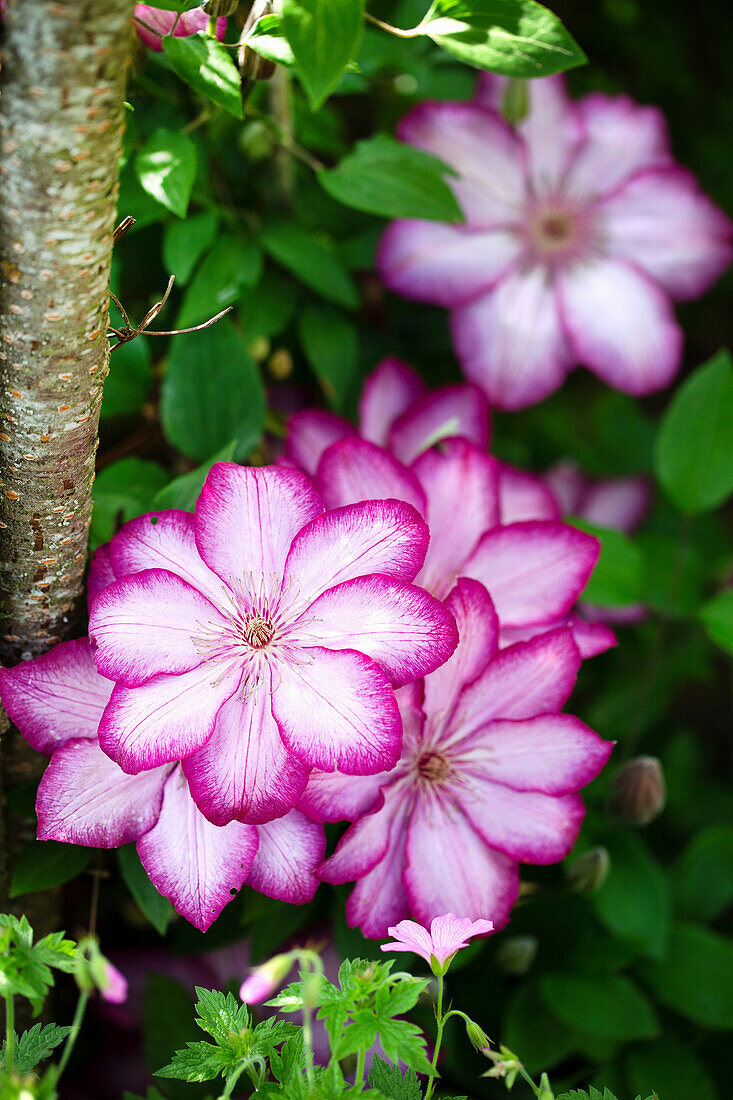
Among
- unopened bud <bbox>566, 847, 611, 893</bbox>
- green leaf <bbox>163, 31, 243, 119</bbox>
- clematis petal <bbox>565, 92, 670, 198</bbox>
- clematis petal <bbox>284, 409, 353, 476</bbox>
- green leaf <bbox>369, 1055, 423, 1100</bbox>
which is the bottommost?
unopened bud <bbox>566, 847, 611, 893</bbox>

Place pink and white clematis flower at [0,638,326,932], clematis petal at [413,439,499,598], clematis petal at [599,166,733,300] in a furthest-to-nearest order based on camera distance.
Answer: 1. clematis petal at [599,166,733,300]
2. clematis petal at [413,439,499,598]
3. pink and white clematis flower at [0,638,326,932]

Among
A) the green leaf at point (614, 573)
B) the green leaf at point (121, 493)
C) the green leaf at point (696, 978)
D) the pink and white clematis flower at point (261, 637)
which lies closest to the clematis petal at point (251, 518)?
the pink and white clematis flower at point (261, 637)

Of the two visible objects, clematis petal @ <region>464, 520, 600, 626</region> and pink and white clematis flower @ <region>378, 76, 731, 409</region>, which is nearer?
clematis petal @ <region>464, 520, 600, 626</region>

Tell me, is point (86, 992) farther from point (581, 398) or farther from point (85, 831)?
point (581, 398)

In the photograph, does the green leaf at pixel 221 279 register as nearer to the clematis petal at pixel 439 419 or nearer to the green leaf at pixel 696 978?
the clematis petal at pixel 439 419

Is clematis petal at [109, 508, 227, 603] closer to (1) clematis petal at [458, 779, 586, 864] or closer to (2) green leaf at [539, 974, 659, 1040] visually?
(1) clematis petal at [458, 779, 586, 864]

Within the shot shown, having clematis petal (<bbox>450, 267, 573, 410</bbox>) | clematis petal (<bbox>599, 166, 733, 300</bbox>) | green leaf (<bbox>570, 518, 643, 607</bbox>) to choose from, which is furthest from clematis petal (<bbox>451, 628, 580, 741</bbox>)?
clematis petal (<bbox>599, 166, 733, 300</bbox>)

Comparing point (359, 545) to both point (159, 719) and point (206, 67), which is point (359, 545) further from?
point (206, 67)
